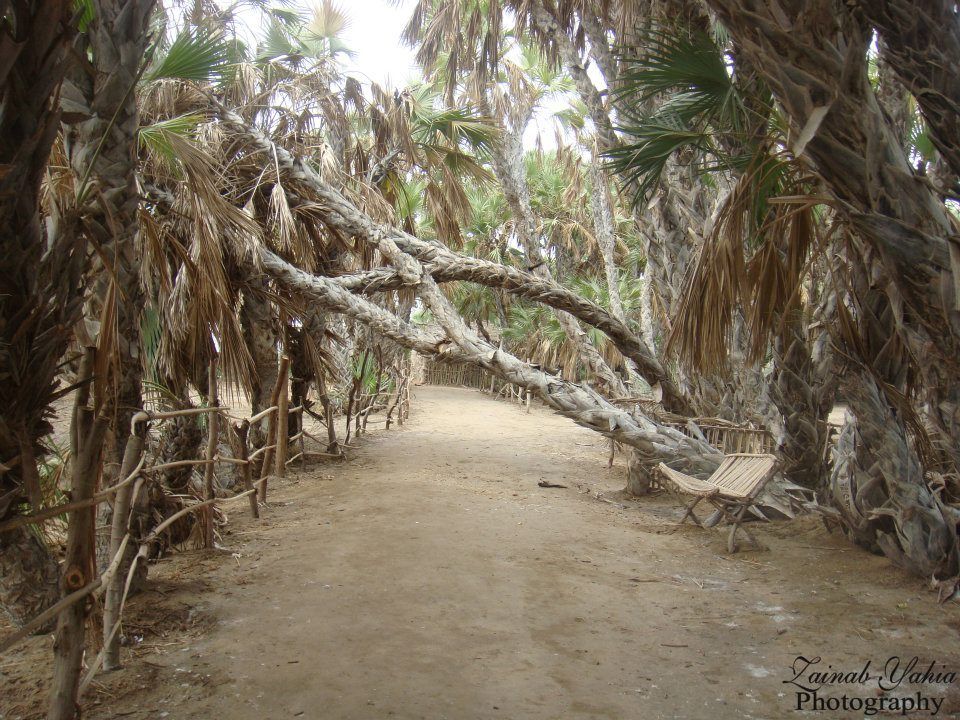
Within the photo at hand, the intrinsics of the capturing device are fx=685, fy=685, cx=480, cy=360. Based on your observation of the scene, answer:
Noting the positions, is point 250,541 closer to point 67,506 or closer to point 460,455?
point 67,506

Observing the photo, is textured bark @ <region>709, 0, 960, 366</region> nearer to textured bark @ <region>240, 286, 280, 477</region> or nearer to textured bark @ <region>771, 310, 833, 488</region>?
textured bark @ <region>771, 310, 833, 488</region>

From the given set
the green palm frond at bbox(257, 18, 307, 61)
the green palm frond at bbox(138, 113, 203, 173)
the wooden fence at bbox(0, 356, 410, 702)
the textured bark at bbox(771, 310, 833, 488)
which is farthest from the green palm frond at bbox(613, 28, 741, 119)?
the green palm frond at bbox(257, 18, 307, 61)

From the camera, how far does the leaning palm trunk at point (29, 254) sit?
1937 mm

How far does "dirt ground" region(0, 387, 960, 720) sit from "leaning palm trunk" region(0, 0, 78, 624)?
1462 millimetres

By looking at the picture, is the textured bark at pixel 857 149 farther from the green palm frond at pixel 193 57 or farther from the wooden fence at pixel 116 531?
the wooden fence at pixel 116 531

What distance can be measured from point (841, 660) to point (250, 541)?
4476mm

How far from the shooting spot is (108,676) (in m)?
3.20

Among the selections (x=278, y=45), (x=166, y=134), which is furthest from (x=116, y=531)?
(x=278, y=45)

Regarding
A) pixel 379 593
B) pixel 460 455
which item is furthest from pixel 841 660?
pixel 460 455

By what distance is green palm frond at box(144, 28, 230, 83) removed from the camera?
397cm

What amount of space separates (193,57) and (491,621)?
3.82 m

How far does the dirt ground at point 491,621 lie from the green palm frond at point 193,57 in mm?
3183

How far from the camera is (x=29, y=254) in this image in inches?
80.9

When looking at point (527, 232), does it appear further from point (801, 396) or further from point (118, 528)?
point (118, 528)
